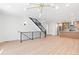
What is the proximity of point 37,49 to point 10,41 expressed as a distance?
42 cm

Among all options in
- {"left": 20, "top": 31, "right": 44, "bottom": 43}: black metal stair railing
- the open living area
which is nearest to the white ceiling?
the open living area

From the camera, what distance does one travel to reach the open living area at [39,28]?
191 cm

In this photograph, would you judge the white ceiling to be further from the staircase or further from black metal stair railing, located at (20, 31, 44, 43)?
black metal stair railing, located at (20, 31, 44, 43)

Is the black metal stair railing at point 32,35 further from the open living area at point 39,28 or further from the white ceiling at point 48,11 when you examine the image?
the white ceiling at point 48,11

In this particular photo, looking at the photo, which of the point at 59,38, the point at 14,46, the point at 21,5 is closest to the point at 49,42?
the point at 59,38

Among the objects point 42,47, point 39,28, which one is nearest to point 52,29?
point 39,28

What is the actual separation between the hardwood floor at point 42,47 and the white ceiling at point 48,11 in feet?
1.08

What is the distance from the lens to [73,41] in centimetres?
196

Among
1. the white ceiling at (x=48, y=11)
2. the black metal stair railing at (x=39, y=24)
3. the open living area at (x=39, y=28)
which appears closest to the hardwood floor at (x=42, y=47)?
the open living area at (x=39, y=28)

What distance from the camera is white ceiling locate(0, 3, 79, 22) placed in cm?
191

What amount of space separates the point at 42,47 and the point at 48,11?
1.80ft

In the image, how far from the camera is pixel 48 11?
6.47 feet

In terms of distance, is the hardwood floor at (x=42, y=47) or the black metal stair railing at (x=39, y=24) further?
the black metal stair railing at (x=39, y=24)

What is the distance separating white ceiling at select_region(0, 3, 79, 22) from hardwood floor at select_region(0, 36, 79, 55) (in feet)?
1.08
